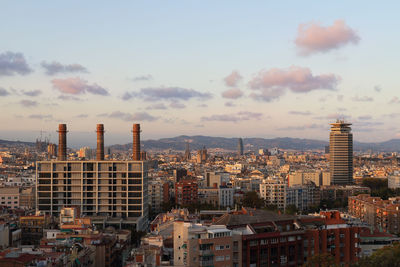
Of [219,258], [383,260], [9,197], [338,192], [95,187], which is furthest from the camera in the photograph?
[338,192]

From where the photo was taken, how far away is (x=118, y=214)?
70.9 metres

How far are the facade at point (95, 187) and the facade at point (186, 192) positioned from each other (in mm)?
25077

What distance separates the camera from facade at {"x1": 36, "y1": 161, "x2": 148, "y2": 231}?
71.1m

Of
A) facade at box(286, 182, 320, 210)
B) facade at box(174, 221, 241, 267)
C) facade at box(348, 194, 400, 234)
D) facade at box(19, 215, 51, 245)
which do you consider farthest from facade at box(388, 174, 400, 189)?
facade at box(174, 221, 241, 267)

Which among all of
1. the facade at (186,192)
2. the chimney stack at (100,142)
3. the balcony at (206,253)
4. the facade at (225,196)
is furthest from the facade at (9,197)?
the balcony at (206,253)

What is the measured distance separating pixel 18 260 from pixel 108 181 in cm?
3809

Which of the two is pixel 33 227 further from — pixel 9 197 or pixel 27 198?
pixel 9 197

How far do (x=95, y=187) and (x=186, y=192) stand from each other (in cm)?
2821

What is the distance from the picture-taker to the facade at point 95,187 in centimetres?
7112

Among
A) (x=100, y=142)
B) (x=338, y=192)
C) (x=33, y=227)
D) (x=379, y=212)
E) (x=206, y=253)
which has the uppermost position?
(x=100, y=142)

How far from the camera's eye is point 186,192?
97.9m

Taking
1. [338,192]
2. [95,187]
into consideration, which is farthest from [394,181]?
[95,187]

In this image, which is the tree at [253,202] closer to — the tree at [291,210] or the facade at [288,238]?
the tree at [291,210]

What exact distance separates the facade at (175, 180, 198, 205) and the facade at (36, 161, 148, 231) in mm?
25077
